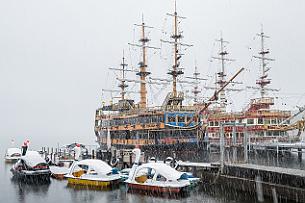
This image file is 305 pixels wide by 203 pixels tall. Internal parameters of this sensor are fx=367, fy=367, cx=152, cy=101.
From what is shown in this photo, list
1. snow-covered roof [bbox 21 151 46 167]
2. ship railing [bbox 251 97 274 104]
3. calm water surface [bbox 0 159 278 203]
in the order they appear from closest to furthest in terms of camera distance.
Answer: calm water surface [bbox 0 159 278 203], snow-covered roof [bbox 21 151 46 167], ship railing [bbox 251 97 274 104]

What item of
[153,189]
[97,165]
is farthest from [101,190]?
[153,189]

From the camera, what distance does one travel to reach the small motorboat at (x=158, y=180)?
901 inches

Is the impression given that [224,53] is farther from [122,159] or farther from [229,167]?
[229,167]

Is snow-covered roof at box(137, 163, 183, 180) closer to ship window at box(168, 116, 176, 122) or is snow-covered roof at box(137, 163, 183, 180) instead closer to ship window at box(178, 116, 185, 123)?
ship window at box(168, 116, 176, 122)

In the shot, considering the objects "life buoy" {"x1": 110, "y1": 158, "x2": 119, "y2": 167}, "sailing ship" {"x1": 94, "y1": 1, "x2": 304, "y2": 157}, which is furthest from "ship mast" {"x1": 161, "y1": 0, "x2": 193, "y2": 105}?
"life buoy" {"x1": 110, "y1": 158, "x2": 119, "y2": 167}

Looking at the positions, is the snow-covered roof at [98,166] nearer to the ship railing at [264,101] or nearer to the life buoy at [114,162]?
the life buoy at [114,162]

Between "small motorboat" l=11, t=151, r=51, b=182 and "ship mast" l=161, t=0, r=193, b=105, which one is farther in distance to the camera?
"ship mast" l=161, t=0, r=193, b=105

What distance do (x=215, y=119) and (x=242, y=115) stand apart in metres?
5.07

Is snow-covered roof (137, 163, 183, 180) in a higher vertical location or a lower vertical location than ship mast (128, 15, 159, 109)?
lower

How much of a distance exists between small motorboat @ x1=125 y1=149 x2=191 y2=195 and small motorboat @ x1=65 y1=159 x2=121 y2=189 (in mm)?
1488

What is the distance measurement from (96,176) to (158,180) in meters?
5.27

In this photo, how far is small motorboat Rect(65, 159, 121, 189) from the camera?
1029 inches

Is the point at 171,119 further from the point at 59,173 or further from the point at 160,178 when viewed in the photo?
the point at 160,178

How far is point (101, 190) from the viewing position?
82.9ft
